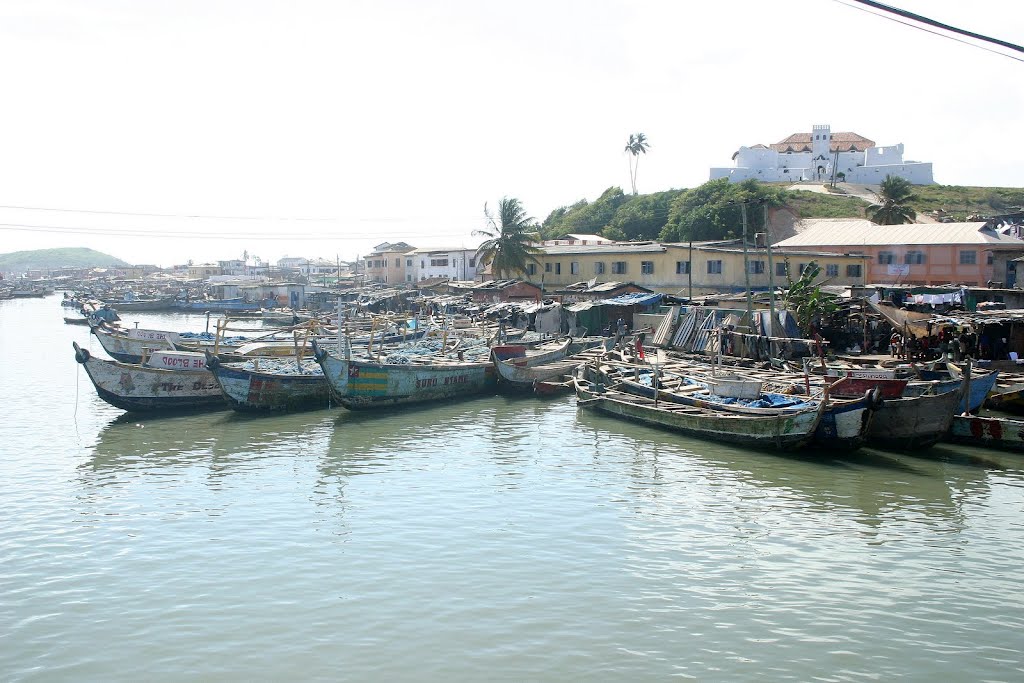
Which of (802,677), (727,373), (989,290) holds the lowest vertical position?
(802,677)

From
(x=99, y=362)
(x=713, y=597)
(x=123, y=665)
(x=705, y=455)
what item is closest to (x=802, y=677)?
(x=713, y=597)

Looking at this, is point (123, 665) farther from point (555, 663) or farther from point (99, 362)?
point (99, 362)

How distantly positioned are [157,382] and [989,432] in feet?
72.0

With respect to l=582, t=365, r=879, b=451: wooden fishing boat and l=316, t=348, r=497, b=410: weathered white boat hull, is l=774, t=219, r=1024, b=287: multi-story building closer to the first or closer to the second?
l=582, t=365, r=879, b=451: wooden fishing boat

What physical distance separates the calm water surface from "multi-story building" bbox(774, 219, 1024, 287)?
75.4 feet

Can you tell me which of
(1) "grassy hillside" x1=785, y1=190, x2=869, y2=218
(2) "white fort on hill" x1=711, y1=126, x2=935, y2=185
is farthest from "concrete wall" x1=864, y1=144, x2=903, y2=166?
(1) "grassy hillside" x1=785, y1=190, x2=869, y2=218

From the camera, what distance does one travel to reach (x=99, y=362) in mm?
22328

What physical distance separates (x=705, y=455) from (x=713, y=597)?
775 cm

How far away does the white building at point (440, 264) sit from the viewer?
6350 cm

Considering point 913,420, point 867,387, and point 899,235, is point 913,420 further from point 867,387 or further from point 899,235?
point 899,235

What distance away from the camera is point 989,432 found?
17.5 meters

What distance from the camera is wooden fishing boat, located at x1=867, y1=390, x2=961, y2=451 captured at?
54.6ft

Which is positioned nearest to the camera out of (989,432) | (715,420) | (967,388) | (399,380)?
(989,432)

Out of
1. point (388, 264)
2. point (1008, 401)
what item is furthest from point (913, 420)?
point (388, 264)
